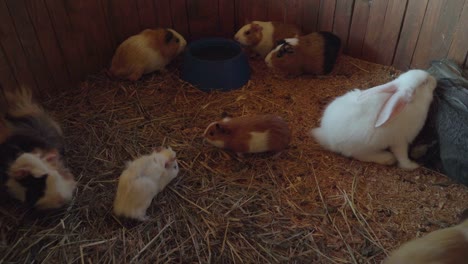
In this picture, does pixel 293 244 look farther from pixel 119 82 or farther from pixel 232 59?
pixel 119 82

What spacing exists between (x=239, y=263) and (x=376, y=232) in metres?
0.78

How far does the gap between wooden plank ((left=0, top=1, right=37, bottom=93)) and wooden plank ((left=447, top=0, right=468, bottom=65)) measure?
310 cm

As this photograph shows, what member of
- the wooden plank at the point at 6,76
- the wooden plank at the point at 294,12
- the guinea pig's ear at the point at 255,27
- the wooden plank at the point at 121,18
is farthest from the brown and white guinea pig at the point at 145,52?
the wooden plank at the point at 294,12

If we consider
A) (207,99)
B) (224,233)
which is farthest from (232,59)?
(224,233)

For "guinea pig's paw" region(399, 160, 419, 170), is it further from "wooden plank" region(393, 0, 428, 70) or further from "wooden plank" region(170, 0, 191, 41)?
"wooden plank" region(170, 0, 191, 41)

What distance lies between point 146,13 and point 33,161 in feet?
5.95

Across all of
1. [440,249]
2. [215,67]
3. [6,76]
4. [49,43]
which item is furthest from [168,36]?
[440,249]

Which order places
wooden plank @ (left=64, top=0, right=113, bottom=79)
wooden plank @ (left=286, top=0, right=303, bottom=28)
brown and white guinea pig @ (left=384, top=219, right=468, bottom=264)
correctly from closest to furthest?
brown and white guinea pig @ (left=384, top=219, right=468, bottom=264) → wooden plank @ (left=64, top=0, right=113, bottom=79) → wooden plank @ (left=286, top=0, right=303, bottom=28)

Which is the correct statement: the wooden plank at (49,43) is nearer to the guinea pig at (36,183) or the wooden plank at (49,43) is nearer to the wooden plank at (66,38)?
the wooden plank at (66,38)

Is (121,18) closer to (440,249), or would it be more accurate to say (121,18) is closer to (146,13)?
(146,13)

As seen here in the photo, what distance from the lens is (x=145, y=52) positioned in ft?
10.8

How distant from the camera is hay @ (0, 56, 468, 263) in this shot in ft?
6.89

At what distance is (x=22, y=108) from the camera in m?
2.60

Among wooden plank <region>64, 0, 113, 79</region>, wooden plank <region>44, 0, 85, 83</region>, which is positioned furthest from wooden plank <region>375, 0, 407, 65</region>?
wooden plank <region>44, 0, 85, 83</region>
